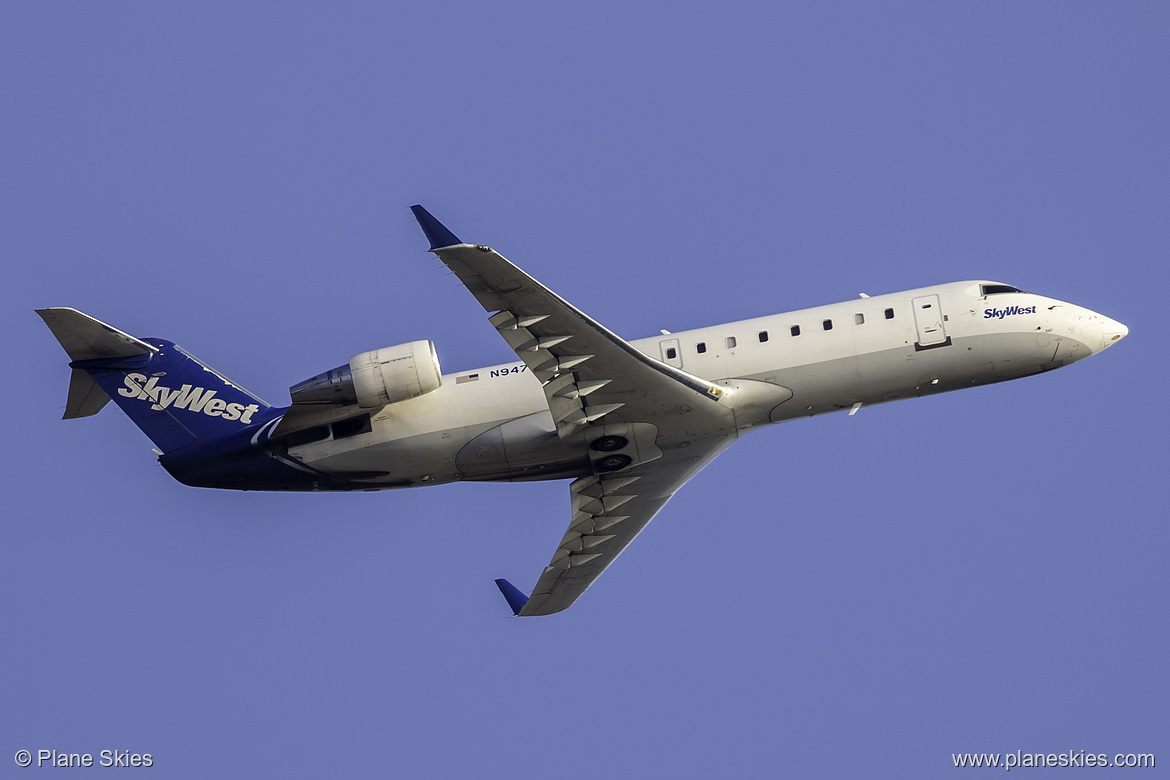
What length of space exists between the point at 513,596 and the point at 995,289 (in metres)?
16.7

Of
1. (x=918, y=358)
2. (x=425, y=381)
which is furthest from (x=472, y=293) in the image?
(x=918, y=358)

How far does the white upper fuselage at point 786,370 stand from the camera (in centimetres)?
3266

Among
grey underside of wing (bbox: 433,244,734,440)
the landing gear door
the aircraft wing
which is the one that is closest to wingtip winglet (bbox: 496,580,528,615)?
the aircraft wing

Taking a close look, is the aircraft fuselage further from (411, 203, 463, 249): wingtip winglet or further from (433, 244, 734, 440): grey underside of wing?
(411, 203, 463, 249): wingtip winglet

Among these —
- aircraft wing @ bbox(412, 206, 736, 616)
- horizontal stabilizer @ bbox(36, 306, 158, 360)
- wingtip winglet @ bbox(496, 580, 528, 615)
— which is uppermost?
horizontal stabilizer @ bbox(36, 306, 158, 360)

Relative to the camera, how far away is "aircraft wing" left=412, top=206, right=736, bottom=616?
29.5 metres

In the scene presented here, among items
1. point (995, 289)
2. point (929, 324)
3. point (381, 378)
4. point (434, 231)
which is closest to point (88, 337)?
point (381, 378)

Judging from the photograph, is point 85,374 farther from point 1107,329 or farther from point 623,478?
point 1107,329

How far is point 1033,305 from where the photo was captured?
110 ft

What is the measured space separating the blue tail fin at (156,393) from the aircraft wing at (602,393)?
826 cm

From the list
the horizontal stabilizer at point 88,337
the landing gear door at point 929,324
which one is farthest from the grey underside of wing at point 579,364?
the horizontal stabilizer at point 88,337

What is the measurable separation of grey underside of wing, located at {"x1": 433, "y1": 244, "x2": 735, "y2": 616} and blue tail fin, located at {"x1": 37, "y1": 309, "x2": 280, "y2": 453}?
825 centimetres

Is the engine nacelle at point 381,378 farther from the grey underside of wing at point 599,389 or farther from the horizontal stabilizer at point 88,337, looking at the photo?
the horizontal stabilizer at point 88,337

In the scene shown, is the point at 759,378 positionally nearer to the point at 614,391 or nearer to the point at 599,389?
the point at 614,391
